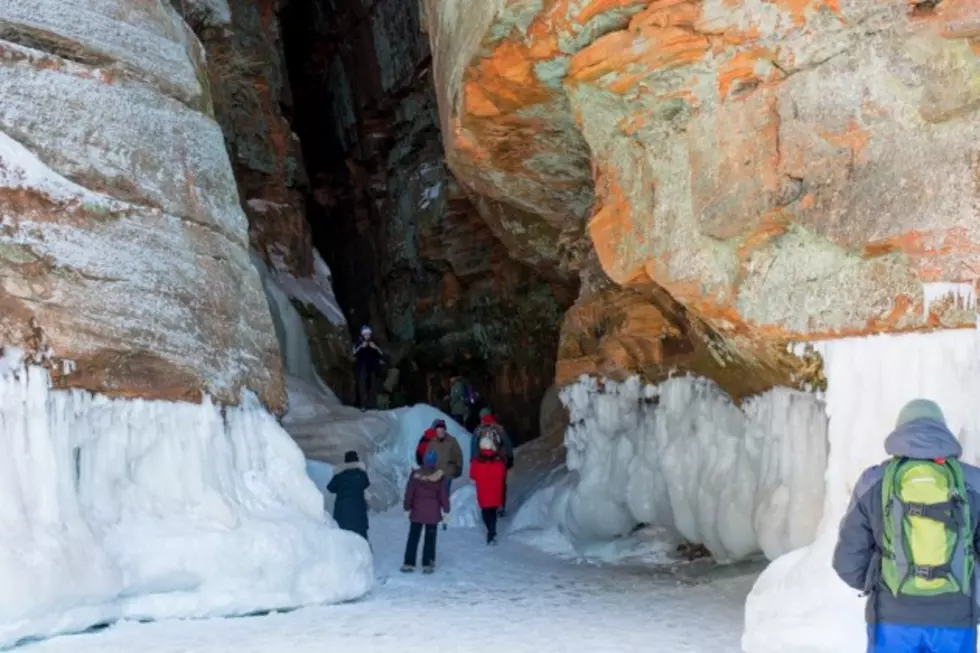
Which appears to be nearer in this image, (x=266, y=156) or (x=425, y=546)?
(x=425, y=546)

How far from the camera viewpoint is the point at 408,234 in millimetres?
21391

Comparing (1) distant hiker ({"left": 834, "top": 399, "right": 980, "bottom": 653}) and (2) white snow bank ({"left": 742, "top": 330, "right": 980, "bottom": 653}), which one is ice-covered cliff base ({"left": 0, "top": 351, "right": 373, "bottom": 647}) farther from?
(1) distant hiker ({"left": 834, "top": 399, "right": 980, "bottom": 653})

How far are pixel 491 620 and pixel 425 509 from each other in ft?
8.32

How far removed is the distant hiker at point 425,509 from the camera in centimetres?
Answer: 965

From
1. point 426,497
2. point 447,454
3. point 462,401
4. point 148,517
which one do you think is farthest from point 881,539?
point 462,401

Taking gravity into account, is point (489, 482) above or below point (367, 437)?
below

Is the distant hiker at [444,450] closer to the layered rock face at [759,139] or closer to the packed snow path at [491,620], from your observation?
the packed snow path at [491,620]

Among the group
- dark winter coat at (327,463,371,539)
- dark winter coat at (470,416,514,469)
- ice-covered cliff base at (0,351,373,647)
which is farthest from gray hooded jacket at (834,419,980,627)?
dark winter coat at (470,416,514,469)

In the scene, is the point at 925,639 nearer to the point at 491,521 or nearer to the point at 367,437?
the point at 491,521

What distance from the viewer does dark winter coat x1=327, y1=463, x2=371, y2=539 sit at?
9688mm

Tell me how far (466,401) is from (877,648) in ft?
48.4

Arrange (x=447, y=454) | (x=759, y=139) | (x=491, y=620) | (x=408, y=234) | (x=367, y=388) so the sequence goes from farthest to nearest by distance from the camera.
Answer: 1. (x=408, y=234)
2. (x=367, y=388)
3. (x=447, y=454)
4. (x=491, y=620)
5. (x=759, y=139)

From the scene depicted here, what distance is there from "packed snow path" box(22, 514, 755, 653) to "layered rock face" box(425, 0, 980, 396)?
2107 mm

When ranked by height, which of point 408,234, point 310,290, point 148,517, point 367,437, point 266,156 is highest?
point 266,156
